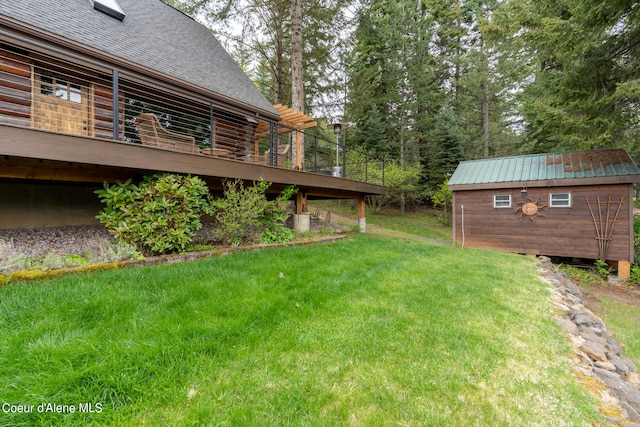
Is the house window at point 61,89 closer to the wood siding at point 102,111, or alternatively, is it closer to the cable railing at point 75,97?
the cable railing at point 75,97

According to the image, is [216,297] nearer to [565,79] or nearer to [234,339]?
[234,339]

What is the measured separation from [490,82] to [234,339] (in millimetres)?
20545

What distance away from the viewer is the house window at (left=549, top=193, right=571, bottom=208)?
29.6 feet

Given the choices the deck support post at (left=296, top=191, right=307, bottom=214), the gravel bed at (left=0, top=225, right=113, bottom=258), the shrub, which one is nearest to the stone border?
the shrub

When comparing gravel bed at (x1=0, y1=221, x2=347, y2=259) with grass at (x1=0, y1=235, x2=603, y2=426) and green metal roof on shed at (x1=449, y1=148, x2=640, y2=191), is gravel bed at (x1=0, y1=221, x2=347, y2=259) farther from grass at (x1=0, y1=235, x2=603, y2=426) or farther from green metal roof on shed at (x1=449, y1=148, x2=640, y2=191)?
green metal roof on shed at (x1=449, y1=148, x2=640, y2=191)

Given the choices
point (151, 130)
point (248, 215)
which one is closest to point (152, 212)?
point (248, 215)

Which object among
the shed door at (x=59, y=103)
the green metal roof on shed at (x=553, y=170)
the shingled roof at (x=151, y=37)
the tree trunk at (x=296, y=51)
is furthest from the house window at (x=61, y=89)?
the green metal roof on shed at (x=553, y=170)

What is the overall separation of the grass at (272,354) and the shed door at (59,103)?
4.06 m

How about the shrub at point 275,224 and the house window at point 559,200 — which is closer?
the shrub at point 275,224

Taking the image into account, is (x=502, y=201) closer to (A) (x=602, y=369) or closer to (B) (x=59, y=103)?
(A) (x=602, y=369)

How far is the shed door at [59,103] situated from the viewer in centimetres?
522

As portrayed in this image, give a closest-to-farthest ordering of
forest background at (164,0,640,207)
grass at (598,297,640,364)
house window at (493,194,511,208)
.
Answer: grass at (598,297,640,364), forest background at (164,0,640,207), house window at (493,194,511,208)

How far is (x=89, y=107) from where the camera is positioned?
18.5ft

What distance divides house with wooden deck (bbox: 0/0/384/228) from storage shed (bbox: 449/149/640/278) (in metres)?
5.93
